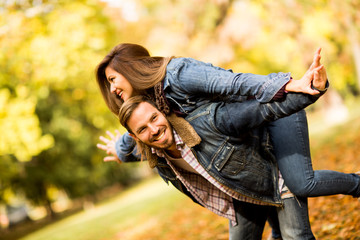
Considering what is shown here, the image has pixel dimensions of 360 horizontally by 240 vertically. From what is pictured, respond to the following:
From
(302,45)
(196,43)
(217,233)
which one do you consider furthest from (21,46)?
(302,45)

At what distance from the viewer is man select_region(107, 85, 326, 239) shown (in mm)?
2158

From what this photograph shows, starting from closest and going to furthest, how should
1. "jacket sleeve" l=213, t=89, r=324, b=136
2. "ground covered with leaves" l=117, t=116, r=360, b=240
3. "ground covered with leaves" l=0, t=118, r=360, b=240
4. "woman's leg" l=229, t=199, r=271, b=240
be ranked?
1. "jacket sleeve" l=213, t=89, r=324, b=136
2. "woman's leg" l=229, t=199, r=271, b=240
3. "ground covered with leaves" l=117, t=116, r=360, b=240
4. "ground covered with leaves" l=0, t=118, r=360, b=240

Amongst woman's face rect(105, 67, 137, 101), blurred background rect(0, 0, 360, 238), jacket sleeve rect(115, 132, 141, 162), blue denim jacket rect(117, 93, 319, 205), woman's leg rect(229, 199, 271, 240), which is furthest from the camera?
blurred background rect(0, 0, 360, 238)

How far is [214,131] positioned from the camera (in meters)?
2.28

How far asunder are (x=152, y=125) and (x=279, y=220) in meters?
1.26

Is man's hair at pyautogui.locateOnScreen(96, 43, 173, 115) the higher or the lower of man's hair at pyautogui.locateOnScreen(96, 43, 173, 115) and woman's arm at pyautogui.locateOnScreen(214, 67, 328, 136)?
the higher

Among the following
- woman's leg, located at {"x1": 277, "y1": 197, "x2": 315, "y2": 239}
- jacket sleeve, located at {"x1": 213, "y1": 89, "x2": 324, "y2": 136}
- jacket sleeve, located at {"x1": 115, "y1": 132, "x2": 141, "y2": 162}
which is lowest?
woman's leg, located at {"x1": 277, "y1": 197, "x2": 315, "y2": 239}

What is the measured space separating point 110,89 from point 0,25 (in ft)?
23.6

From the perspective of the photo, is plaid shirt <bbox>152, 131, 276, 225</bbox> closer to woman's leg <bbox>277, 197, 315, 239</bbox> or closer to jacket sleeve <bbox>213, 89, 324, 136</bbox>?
woman's leg <bbox>277, 197, 315, 239</bbox>

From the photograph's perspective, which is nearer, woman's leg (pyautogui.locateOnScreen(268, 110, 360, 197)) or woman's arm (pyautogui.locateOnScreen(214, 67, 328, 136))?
woman's arm (pyautogui.locateOnScreen(214, 67, 328, 136))

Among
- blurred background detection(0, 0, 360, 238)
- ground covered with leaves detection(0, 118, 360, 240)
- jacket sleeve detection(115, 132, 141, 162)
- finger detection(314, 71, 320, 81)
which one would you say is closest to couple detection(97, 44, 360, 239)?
finger detection(314, 71, 320, 81)

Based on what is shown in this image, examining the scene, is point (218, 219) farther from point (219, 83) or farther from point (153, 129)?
point (219, 83)

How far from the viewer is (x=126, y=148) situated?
3.09 meters

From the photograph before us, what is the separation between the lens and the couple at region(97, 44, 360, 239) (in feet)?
6.63
